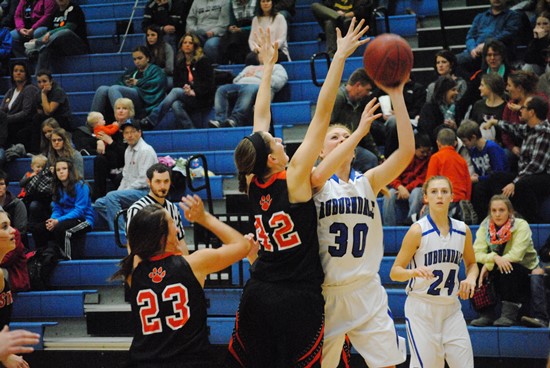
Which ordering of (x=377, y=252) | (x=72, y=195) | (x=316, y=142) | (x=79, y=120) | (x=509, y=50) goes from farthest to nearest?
(x=79, y=120)
(x=509, y=50)
(x=72, y=195)
(x=377, y=252)
(x=316, y=142)

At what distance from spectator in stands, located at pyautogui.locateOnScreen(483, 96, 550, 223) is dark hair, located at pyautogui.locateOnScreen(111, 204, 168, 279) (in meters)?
4.52

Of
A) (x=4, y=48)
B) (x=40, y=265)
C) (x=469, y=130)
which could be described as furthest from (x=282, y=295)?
(x=4, y=48)

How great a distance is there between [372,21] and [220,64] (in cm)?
212

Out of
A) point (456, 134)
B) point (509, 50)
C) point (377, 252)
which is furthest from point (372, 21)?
point (377, 252)

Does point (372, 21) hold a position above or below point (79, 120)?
above

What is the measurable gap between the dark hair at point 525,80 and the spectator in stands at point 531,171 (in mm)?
320

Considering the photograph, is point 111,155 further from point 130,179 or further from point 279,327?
point 279,327

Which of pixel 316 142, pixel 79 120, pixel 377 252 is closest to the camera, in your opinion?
pixel 316 142

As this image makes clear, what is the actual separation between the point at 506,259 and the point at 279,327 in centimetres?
310

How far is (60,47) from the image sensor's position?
481 inches

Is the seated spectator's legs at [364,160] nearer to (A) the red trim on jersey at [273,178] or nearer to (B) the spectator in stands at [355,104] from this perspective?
(B) the spectator in stands at [355,104]

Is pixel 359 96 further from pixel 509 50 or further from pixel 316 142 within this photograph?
pixel 316 142

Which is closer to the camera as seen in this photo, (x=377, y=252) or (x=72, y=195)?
(x=377, y=252)

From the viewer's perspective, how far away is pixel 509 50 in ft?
32.6
